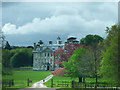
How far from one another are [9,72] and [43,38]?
1918mm

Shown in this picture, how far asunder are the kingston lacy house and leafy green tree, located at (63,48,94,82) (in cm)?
52

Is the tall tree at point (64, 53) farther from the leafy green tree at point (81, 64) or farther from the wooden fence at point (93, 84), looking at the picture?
the wooden fence at point (93, 84)

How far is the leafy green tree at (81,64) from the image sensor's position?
7996mm

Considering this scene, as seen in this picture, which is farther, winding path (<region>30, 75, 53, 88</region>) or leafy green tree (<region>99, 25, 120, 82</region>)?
winding path (<region>30, 75, 53, 88</region>)

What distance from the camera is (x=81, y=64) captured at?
A: 804 centimetres

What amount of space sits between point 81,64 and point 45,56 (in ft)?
4.97

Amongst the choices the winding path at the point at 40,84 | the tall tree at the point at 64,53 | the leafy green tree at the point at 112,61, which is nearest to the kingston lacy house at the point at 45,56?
A: the tall tree at the point at 64,53

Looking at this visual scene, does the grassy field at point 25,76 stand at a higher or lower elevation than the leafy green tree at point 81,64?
lower

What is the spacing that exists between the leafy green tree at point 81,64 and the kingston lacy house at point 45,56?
1.70ft

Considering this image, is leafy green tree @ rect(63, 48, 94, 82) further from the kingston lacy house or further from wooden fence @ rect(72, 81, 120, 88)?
the kingston lacy house

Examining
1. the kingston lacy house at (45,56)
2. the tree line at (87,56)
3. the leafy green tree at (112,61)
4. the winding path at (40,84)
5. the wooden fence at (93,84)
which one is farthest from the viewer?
the kingston lacy house at (45,56)

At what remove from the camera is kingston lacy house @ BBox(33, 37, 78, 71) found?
815 cm

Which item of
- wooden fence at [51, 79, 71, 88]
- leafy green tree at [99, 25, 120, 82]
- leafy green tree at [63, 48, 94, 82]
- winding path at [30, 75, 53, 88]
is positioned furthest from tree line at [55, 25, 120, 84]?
winding path at [30, 75, 53, 88]

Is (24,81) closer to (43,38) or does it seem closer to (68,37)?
(43,38)
